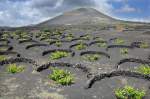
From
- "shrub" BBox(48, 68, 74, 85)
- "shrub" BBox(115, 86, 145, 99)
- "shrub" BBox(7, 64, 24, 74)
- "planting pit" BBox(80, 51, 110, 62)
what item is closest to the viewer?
"shrub" BBox(115, 86, 145, 99)

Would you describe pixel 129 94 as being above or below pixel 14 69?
below

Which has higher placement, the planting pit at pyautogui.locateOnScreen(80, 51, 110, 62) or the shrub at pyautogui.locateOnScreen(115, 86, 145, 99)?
the planting pit at pyautogui.locateOnScreen(80, 51, 110, 62)

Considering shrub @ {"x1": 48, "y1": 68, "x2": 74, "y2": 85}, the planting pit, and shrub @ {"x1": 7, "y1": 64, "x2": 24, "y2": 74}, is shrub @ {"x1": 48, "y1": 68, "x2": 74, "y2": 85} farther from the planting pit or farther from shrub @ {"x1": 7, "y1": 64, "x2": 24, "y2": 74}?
the planting pit

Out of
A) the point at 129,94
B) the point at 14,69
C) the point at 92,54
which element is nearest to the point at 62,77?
the point at 14,69

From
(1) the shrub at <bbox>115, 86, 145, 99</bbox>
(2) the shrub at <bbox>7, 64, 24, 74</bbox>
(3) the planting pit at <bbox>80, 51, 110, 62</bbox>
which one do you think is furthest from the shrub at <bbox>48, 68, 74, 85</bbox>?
(3) the planting pit at <bbox>80, 51, 110, 62</bbox>

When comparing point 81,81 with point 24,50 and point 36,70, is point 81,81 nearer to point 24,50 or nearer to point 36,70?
point 36,70

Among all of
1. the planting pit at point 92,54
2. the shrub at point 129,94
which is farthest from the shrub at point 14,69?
the shrub at point 129,94

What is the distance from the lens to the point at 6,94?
31.8m

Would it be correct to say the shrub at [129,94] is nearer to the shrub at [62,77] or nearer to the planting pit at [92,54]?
the shrub at [62,77]

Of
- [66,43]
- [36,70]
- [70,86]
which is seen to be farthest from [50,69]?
[66,43]

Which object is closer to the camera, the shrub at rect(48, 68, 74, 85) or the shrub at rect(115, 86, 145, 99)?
the shrub at rect(115, 86, 145, 99)

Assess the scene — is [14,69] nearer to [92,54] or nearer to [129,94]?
[129,94]

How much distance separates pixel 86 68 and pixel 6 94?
48.6 ft

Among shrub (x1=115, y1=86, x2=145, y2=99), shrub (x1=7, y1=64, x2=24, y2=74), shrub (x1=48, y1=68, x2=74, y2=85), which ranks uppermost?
shrub (x1=7, y1=64, x2=24, y2=74)
